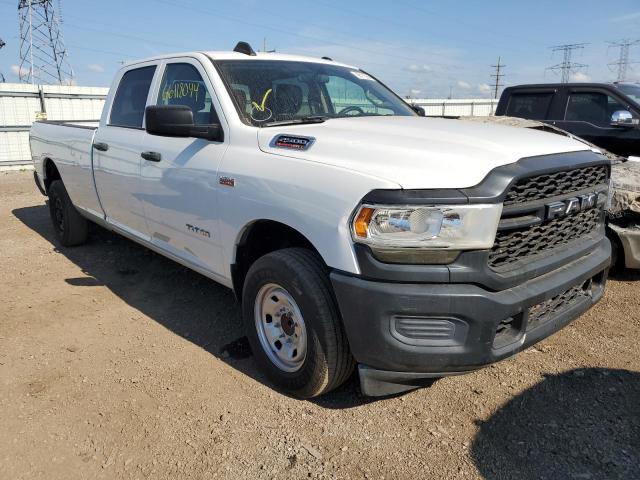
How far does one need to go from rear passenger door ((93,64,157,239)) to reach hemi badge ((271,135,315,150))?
5.18ft

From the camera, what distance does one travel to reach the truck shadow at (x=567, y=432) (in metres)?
2.41

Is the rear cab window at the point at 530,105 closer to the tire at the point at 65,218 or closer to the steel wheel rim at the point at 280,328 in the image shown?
the steel wheel rim at the point at 280,328

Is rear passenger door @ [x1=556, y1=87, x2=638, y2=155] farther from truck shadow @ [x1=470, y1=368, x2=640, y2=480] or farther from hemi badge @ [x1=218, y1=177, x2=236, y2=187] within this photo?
hemi badge @ [x1=218, y1=177, x2=236, y2=187]

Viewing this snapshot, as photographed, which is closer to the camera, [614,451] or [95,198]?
[614,451]

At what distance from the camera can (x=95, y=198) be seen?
504cm

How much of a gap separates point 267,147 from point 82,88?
14810 millimetres

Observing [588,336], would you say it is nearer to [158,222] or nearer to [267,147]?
[267,147]

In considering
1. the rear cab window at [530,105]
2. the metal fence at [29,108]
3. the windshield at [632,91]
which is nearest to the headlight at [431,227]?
the windshield at [632,91]

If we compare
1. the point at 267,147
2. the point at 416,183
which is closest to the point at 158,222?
the point at 267,147

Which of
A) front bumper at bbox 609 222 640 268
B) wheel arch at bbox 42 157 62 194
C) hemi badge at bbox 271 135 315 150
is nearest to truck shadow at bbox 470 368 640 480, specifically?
front bumper at bbox 609 222 640 268

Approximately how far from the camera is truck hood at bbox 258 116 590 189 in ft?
7.76

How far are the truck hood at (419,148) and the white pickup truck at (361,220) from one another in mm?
12

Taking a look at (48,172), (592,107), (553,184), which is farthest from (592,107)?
(48,172)

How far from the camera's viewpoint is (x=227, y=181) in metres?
3.13
